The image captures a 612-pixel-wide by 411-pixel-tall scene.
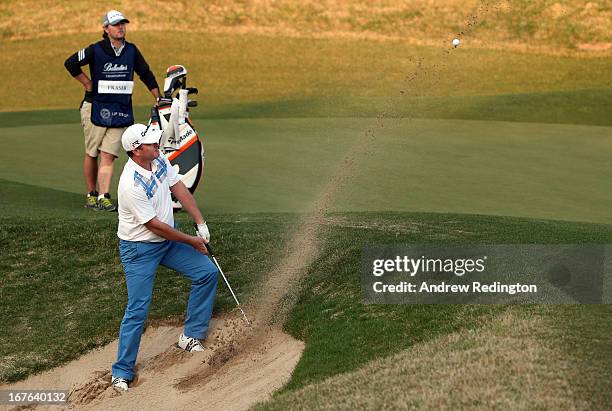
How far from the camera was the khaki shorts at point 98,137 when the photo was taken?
13.0 meters

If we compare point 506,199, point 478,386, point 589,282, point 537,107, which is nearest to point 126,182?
point 478,386

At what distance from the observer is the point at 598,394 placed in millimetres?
6508

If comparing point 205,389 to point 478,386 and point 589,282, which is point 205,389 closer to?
point 478,386

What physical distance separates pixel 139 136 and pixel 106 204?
4.78m

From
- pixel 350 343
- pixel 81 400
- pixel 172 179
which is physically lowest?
pixel 81 400

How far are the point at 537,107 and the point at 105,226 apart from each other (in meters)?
15.4

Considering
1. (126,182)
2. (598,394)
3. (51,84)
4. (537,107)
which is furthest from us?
(51,84)

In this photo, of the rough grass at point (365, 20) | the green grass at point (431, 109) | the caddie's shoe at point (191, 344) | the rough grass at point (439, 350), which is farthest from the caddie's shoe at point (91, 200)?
the rough grass at point (365, 20)

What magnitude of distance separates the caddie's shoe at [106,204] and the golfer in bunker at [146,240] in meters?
4.22

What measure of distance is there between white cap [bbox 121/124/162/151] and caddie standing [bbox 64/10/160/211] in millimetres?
4587

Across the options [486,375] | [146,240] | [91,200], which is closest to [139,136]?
[146,240]

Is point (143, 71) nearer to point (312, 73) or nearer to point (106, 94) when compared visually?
point (106, 94)

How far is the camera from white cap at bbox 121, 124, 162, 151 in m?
8.30

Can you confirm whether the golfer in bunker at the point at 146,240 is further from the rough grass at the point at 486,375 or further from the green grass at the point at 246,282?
the rough grass at the point at 486,375
